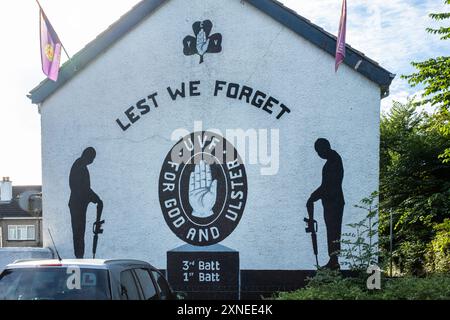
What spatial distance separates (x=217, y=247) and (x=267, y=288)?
4.75 feet

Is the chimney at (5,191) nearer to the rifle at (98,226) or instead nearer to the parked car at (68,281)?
the rifle at (98,226)

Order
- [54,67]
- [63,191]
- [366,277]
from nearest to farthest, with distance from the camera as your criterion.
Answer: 1. [366,277]
2. [54,67]
3. [63,191]

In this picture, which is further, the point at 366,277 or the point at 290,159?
the point at 290,159

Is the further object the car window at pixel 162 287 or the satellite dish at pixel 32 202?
the satellite dish at pixel 32 202

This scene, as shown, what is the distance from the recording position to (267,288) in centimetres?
1034

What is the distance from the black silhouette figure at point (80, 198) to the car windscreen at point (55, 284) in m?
5.47

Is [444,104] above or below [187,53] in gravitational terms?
below

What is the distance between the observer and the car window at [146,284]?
5.99 metres

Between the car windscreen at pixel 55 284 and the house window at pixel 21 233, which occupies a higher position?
the car windscreen at pixel 55 284

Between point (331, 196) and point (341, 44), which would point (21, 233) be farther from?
point (341, 44)

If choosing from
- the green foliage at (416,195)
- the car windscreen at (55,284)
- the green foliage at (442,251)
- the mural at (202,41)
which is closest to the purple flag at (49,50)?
the mural at (202,41)

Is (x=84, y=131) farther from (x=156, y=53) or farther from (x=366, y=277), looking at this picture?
(x=366, y=277)

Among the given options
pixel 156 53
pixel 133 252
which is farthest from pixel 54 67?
pixel 133 252

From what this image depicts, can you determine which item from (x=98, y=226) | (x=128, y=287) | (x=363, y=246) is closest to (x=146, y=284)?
(x=128, y=287)
